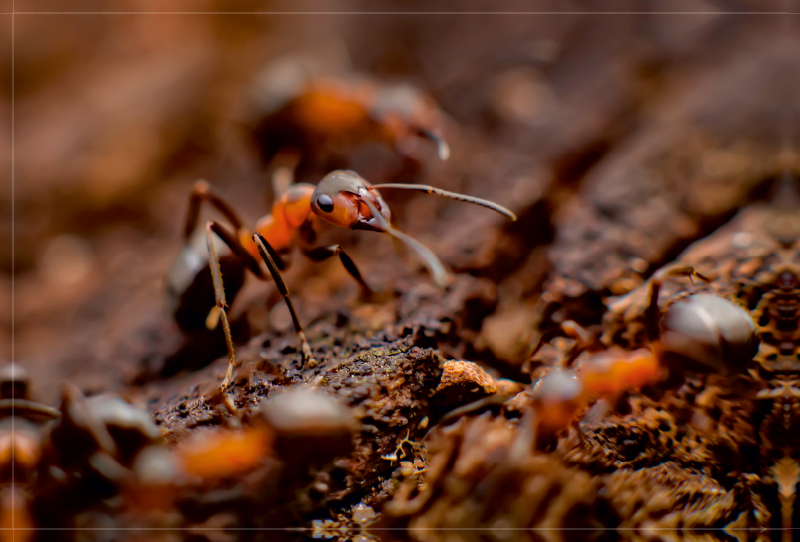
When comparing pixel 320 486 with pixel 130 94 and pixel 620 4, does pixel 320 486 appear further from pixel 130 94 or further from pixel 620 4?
pixel 620 4

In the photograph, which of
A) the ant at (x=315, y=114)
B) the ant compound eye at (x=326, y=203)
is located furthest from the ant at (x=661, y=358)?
the ant at (x=315, y=114)

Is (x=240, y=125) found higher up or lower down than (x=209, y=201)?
higher up

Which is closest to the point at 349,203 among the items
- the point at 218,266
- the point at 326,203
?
the point at 326,203

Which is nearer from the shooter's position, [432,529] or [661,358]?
[432,529]

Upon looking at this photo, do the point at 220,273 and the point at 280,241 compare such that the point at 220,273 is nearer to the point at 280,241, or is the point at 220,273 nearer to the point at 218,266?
the point at 218,266

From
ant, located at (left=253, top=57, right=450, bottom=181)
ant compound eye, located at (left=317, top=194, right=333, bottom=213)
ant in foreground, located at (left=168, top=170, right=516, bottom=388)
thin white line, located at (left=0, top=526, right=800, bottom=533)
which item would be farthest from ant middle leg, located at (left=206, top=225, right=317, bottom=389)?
ant, located at (left=253, top=57, right=450, bottom=181)

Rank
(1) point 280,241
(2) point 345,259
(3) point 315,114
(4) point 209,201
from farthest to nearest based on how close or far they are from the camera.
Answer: (3) point 315,114 → (4) point 209,201 → (1) point 280,241 → (2) point 345,259

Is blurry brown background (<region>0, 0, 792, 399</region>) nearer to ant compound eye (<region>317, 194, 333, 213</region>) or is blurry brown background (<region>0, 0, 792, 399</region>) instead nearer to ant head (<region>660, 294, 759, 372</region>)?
ant compound eye (<region>317, 194, 333, 213</region>)
